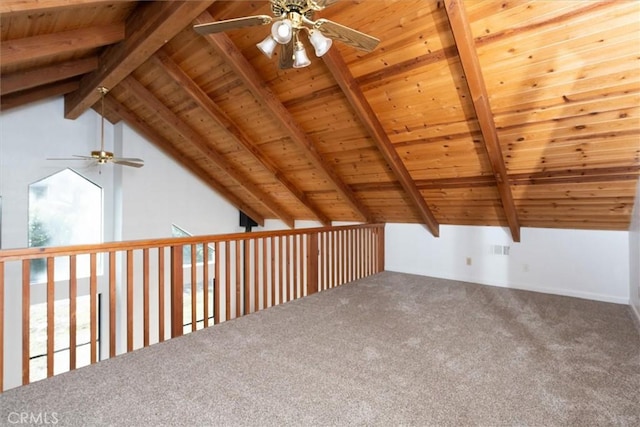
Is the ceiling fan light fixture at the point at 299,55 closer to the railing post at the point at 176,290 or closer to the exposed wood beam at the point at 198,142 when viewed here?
the railing post at the point at 176,290

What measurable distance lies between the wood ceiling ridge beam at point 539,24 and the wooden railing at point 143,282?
2.63 meters

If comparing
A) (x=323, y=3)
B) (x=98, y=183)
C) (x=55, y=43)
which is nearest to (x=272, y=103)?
(x=55, y=43)

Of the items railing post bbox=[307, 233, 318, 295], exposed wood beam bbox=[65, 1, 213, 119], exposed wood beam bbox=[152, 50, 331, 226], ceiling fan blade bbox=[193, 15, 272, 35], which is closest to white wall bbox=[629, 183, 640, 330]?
railing post bbox=[307, 233, 318, 295]

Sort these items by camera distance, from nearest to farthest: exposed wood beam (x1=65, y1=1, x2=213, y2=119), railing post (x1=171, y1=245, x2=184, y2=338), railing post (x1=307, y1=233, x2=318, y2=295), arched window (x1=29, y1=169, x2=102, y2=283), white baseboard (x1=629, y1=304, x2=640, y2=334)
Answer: exposed wood beam (x1=65, y1=1, x2=213, y2=119) < railing post (x1=171, y1=245, x2=184, y2=338) < white baseboard (x1=629, y1=304, x2=640, y2=334) < railing post (x1=307, y1=233, x2=318, y2=295) < arched window (x1=29, y1=169, x2=102, y2=283)

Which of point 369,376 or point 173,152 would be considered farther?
point 173,152

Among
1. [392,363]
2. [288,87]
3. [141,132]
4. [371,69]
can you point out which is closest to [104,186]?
[141,132]

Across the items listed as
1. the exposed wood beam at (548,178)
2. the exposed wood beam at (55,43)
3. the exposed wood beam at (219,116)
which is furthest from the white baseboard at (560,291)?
the exposed wood beam at (55,43)

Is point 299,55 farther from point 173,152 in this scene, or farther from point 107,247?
point 173,152

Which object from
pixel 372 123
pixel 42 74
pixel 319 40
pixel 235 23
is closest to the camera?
pixel 235 23

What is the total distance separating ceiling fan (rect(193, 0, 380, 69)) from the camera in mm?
1822

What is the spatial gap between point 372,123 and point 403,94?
1.50ft

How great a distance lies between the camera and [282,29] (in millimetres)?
1844

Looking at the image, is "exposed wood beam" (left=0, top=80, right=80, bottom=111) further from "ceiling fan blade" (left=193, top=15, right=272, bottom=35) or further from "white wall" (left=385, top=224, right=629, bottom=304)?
"white wall" (left=385, top=224, right=629, bottom=304)

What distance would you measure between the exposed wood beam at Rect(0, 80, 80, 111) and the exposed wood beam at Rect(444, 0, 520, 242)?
16.5 feet
